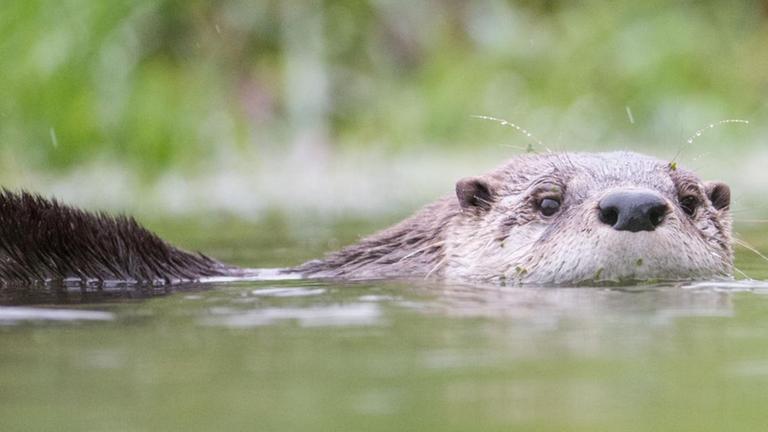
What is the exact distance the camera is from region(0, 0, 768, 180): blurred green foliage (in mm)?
10656

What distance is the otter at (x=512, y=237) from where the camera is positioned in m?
4.39

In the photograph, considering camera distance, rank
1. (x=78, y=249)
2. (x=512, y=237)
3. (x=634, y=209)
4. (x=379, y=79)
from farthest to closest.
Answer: (x=379, y=79), (x=512, y=237), (x=78, y=249), (x=634, y=209)

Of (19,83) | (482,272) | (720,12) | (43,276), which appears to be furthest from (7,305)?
(720,12)

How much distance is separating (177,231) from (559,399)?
5735 millimetres

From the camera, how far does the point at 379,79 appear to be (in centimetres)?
1230

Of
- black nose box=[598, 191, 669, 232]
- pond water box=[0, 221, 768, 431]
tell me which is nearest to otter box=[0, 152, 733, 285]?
black nose box=[598, 191, 669, 232]

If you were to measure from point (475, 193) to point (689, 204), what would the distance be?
29.4 inches

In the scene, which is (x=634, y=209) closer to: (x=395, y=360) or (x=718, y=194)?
(x=718, y=194)

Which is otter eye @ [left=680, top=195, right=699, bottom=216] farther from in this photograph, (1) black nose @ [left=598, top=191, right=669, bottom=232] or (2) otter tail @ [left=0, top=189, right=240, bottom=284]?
(2) otter tail @ [left=0, top=189, right=240, bottom=284]

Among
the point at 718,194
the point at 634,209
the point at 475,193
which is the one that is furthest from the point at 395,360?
the point at 718,194

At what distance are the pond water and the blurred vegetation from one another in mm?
6295

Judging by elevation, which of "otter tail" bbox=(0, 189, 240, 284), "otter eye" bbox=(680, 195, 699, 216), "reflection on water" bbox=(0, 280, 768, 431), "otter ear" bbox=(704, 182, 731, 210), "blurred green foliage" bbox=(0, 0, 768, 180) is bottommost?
"reflection on water" bbox=(0, 280, 768, 431)

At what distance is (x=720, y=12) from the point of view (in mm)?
13375

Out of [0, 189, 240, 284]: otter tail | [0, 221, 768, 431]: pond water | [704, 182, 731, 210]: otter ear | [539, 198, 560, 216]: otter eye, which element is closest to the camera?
[0, 221, 768, 431]: pond water
